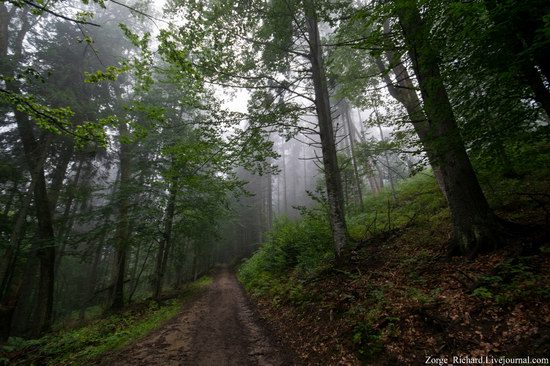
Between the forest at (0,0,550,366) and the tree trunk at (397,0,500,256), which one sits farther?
the tree trunk at (397,0,500,256)

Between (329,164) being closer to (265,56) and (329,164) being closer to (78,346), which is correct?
(265,56)

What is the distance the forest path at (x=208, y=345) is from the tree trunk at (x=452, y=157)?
4.35 meters

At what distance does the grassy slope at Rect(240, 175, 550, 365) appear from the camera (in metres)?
3.12

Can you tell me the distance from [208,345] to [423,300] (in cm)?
471

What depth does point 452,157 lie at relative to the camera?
16.6 ft

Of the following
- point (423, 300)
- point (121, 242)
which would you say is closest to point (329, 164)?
point (423, 300)

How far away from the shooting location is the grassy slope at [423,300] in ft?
10.2

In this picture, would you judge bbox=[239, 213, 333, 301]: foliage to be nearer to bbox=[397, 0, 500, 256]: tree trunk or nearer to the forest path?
the forest path

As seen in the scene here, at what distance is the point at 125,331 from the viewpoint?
755 cm

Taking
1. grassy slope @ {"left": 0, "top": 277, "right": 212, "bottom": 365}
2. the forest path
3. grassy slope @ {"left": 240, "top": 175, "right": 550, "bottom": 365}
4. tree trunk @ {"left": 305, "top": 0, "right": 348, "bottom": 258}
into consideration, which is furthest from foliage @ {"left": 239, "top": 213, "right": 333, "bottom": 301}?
grassy slope @ {"left": 0, "top": 277, "right": 212, "bottom": 365}

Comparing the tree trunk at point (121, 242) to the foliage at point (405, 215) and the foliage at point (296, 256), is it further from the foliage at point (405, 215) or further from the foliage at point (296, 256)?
the foliage at point (405, 215)

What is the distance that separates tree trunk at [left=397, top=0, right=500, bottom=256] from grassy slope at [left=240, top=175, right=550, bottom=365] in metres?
0.41

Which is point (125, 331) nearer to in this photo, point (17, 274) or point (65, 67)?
point (17, 274)

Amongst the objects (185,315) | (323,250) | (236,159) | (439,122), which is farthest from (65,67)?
(439,122)
